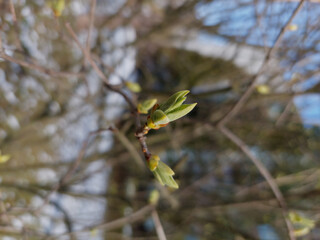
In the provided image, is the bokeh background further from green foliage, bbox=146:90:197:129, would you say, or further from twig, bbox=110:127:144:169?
green foliage, bbox=146:90:197:129

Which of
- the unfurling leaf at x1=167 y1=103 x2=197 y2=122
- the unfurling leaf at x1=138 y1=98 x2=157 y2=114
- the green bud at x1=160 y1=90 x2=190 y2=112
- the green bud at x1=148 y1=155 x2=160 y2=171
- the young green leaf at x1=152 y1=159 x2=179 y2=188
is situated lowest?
the young green leaf at x1=152 y1=159 x2=179 y2=188

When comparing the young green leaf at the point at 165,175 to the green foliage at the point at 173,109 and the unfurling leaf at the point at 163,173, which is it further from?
the green foliage at the point at 173,109

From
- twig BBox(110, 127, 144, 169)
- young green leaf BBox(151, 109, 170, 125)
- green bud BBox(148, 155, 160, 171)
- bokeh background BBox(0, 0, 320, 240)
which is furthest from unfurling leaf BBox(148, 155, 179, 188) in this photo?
bokeh background BBox(0, 0, 320, 240)

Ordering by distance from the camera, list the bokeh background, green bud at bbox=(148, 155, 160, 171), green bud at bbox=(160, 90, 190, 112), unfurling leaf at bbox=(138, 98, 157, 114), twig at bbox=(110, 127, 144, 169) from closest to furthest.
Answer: green bud at bbox=(160, 90, 190, 112) < green bud at bbox=(148, 155, 160, 171) < unfurling leaf at bbox=(138, 98, 157, 114) < twig at bbox=(110, 127, 144, 169) < the bokeh background

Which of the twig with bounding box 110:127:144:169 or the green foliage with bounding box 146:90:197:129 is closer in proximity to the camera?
the green foliage with bounding box 146:90:197:129

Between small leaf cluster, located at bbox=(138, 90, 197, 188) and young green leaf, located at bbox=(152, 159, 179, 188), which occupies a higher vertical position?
small leaf cluster, located at bbox=(138, 90, 197, 188)

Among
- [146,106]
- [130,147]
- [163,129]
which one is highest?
[163,129]

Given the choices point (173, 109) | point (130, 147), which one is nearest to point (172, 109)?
point (173, 109)

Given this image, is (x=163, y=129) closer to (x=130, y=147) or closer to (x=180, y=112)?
(x=130, y=147)

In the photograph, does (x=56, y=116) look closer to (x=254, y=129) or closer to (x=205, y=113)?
(x=205, y=113)

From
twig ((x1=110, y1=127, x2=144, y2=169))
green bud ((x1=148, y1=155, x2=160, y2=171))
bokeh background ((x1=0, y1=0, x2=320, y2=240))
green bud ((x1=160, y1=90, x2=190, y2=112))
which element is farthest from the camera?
bokeh background ((x1=0, y1=0, x2=320, y2=240))
